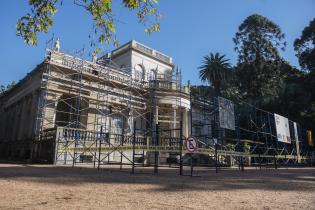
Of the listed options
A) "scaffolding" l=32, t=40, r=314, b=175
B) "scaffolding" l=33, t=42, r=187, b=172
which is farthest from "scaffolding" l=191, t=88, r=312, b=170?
"scaffolding" l=33, t=42, r=187, b=172

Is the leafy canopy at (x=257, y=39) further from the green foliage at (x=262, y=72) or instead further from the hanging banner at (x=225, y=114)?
the hanging banner at (x=225, y=114)

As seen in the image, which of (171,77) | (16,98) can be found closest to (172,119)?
(171,77)

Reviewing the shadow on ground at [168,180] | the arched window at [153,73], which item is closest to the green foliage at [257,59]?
the arched window at [153,73]

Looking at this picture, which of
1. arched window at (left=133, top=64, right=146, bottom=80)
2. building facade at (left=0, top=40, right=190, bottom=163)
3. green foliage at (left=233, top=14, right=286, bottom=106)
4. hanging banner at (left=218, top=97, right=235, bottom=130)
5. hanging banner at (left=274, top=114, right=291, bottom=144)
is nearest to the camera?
building facade at (left=0, top=40, right=190, bottom=163)

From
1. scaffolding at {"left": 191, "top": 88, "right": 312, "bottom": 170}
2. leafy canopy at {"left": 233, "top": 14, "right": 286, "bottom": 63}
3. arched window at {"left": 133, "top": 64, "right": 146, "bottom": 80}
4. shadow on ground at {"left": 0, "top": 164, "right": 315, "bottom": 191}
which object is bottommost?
shadow on ground at {"left": 0, "top": 164, "right": 315, "bottom": 191}

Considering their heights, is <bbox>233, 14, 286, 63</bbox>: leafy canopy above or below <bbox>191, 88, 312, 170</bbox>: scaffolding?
above

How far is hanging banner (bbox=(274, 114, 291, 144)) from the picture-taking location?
1138 inches

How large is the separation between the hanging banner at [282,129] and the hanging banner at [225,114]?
6.02 meters

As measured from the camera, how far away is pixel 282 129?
97.6ft

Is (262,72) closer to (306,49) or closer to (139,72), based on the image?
(306,49)

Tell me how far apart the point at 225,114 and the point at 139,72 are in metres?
13.2

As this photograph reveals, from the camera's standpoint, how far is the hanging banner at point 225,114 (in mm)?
24125

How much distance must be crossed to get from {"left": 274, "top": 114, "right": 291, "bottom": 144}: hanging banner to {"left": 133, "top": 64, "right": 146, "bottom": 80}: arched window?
15.1 metres

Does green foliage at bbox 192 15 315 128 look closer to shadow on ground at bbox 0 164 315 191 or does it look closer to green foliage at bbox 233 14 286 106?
green foliage at bbox 233 14 286 106
